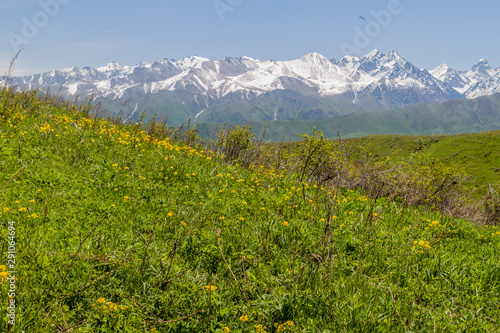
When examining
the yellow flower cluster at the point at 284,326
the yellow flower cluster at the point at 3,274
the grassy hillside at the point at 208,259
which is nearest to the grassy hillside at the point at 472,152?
the grassy hillside at the point at 208,259

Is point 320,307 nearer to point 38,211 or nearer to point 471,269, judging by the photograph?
point 471,269

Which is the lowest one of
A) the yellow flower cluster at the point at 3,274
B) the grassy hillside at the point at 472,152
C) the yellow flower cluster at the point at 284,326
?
the yellow flower cluster at the point at 284,326

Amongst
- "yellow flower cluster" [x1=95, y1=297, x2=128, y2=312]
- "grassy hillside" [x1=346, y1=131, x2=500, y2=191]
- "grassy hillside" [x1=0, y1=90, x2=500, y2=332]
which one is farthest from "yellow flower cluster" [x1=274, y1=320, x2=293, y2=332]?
"grassy hillside" [x1=346, y1=131, x2=500, y2=191]

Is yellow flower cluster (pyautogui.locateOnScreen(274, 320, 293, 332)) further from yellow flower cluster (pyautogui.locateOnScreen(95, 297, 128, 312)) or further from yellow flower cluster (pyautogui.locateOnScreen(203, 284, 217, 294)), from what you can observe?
yellow flower cluster (pyautogui.locateOnScreen(95, 297, 128, 312))

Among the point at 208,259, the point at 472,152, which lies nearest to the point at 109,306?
the point at 208,259

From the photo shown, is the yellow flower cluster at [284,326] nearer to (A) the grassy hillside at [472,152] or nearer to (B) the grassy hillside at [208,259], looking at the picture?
(B) the grassy hillside at [208,259]

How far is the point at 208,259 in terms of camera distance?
4016 mm

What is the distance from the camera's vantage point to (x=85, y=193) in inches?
219

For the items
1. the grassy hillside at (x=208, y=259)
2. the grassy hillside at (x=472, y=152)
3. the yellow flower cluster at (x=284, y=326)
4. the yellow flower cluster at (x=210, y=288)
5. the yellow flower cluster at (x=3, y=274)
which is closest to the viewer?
the yellow flower cluster at (x=3, y=274)

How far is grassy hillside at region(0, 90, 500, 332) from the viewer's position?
9.71 ft

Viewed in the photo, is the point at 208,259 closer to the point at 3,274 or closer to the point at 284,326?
the point at 284,326

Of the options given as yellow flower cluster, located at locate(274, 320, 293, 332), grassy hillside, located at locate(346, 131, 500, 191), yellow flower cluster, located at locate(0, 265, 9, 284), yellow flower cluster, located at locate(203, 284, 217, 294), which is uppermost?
grassy hillside, located at locate(346, 131, 500, 191)

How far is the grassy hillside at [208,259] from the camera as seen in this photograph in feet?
9.71

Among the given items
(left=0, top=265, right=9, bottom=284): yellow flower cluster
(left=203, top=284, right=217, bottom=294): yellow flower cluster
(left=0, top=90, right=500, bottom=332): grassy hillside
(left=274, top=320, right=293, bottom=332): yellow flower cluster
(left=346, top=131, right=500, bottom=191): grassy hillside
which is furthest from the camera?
(left=346, top=131, right=500, bottom=191): grassy hillside
